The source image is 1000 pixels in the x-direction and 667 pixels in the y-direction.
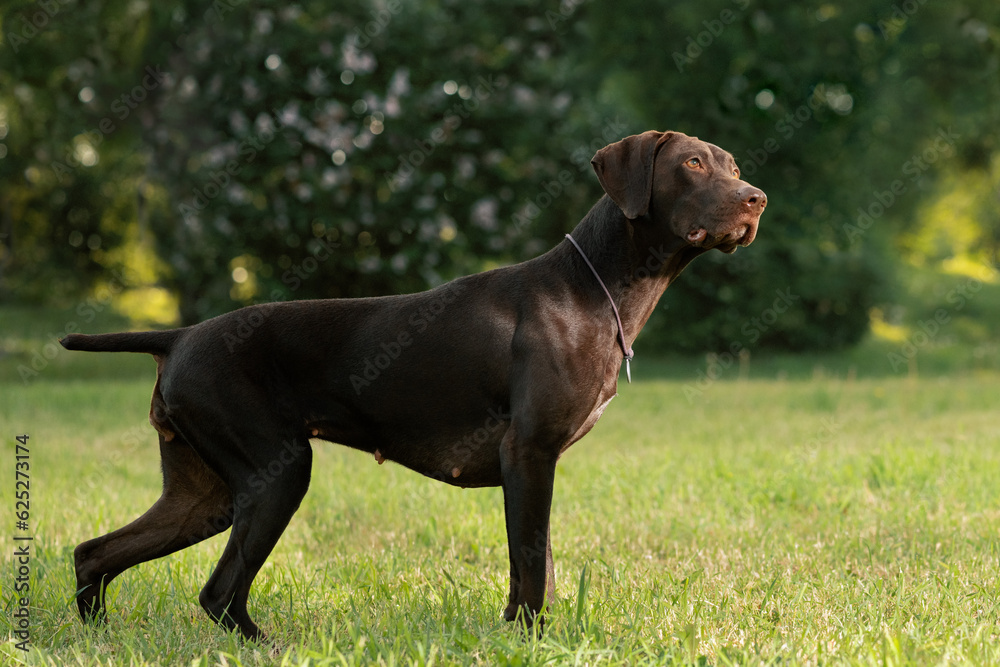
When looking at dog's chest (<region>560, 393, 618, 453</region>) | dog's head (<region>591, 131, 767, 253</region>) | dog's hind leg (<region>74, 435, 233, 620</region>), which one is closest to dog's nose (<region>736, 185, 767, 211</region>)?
dog's head (<region>591, 131, 767, 253</region>)

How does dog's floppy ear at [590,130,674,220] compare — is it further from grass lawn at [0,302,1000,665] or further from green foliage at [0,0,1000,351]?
green foliage at [0,0,1000,351]

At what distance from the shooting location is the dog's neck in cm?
354

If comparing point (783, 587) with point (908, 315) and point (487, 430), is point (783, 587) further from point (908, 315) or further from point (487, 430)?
point (908, 315)

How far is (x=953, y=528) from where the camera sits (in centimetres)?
498

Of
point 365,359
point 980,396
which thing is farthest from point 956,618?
point 980,396

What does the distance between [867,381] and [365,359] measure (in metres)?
11.1

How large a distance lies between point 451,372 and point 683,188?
110cm

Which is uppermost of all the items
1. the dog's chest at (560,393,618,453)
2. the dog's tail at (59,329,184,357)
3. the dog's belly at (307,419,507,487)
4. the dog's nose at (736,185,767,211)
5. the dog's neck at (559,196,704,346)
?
the dog's nose at (736,185,767,211)

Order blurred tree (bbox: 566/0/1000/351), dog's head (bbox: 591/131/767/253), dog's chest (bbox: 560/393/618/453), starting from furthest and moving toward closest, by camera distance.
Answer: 1. blurred tree (bbox: 566/0/1000/351)
2. dog's chest (bbox: 560/393/618/453)
3. dog's head (bbox: 591/131/767/253)

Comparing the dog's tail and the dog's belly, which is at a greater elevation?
the dog's tail

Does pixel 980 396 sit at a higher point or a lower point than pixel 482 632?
lower

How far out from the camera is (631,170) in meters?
3.49

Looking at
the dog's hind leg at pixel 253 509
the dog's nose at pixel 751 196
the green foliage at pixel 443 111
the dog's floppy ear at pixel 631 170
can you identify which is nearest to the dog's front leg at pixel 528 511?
the dog's hind leg at pixel 253 509

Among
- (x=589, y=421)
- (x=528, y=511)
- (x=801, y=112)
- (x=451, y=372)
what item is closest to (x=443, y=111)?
(x=801, y=112)
